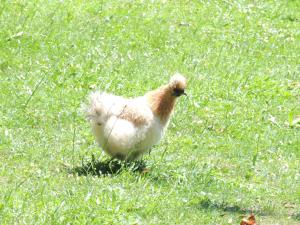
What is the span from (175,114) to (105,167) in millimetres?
2453

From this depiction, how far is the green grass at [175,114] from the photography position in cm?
820

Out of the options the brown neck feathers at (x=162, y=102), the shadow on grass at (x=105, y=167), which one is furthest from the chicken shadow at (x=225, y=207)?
the brown neck feathers at (x=162, y=102)

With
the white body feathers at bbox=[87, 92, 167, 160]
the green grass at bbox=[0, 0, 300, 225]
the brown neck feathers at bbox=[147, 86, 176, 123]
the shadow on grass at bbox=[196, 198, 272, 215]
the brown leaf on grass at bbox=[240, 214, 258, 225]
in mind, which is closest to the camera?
the brown leaf on grass at bbox=[240, 214, 258, 225]

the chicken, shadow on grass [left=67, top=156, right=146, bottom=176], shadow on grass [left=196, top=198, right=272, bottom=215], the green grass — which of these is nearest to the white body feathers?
the chicken

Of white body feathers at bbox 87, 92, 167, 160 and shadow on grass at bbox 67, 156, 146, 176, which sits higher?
white body feathers at bbox 87, 92, 167, 160

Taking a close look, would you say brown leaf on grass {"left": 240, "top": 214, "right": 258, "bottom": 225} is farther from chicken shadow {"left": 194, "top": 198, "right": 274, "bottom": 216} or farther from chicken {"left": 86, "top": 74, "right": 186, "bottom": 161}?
chicken {"left": 86, "top": 74, "right": 186, "bottom": 161}

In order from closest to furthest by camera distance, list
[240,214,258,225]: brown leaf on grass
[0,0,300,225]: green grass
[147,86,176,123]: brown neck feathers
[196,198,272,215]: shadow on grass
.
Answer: [240,214,258,225]: brown leaf on grass
[0,0,300,225]: green grass
[196,198,272,215]: shadow on grass
[147,86,176,123]: brown neck feathers

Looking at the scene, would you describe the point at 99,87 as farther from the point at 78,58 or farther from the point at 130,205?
the point at 130,205

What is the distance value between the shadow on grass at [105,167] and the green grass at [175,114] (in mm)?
Result: 98

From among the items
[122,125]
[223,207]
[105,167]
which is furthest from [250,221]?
[105,167]

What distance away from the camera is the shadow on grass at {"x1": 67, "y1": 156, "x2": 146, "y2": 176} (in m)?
8.85

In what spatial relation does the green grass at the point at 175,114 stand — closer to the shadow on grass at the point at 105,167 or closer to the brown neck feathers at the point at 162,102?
the shadow on grass at the point at 105,167

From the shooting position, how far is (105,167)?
360 inches

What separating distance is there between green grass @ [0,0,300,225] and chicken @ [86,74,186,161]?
0.84 ft
